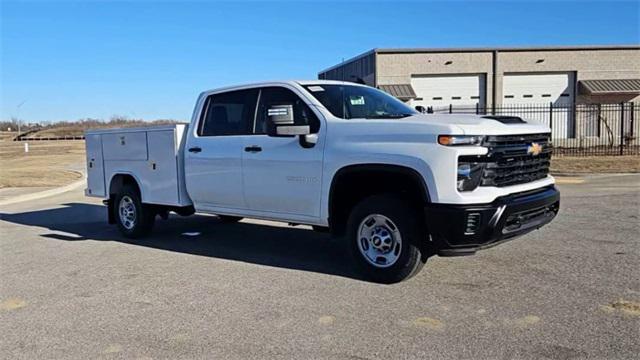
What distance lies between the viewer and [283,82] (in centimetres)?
684

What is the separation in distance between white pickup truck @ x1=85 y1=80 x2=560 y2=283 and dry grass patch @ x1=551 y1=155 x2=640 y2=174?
41.3 ft

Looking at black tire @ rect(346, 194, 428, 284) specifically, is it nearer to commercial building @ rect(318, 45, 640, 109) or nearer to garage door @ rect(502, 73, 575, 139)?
commercial building @ rect(318, 45, 640, 109)

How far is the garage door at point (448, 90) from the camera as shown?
38.3m

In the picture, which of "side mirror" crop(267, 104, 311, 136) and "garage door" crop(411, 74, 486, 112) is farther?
"garage door" crop(411, 74, 486, 112)

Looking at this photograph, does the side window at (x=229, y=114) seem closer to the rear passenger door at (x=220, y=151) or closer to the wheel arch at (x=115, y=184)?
the rear passenger door at (x=220, y=151)

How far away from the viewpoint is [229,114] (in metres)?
7.39

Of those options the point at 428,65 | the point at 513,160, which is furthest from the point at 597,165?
the point at 428,65

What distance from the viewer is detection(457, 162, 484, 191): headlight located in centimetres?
517

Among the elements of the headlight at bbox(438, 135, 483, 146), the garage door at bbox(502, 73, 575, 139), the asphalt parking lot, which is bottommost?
the asphalt parking lot

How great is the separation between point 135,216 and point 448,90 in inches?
1282

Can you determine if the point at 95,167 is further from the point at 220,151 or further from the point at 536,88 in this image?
the point at 536,88

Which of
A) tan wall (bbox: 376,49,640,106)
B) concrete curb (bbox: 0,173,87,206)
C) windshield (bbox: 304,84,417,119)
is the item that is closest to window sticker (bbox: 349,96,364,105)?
windshield (bbox: 304,84,417,119)

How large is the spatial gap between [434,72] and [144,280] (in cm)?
3442

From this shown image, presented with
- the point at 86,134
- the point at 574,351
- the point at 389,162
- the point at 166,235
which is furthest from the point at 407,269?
the point at 86,134
